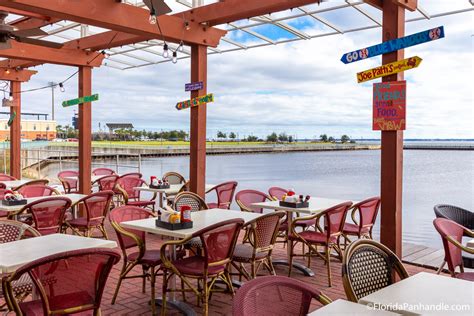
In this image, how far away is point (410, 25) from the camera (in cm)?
614

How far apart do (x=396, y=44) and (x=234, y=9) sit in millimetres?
2160

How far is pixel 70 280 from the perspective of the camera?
2.32 meters

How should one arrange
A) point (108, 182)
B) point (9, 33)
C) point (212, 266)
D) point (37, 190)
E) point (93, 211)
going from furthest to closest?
point (108, 182), point (37, 190), point (93, 211), point (9, 33), point (212, 266)

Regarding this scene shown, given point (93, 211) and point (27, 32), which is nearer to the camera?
point (27, 32)

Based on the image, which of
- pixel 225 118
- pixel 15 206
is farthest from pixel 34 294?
pixel 225 118

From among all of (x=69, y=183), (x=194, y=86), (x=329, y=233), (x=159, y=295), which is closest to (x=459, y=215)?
(x=329, y=233)

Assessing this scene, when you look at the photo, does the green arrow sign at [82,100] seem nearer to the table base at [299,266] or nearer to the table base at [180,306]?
the table base at [299,266]

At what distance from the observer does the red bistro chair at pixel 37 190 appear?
623 cm

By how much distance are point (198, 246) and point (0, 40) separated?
3500 millimetres

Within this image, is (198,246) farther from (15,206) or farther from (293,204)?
(15,206)

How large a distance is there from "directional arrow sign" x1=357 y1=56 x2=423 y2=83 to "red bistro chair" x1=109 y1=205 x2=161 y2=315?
2618 mm

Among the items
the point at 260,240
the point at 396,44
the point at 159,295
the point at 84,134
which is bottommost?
the point at 159,295

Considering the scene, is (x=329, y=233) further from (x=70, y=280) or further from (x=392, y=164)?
(x=70, y=280)

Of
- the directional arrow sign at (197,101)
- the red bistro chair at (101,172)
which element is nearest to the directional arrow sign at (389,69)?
the directional arrow sign at (197,101)
